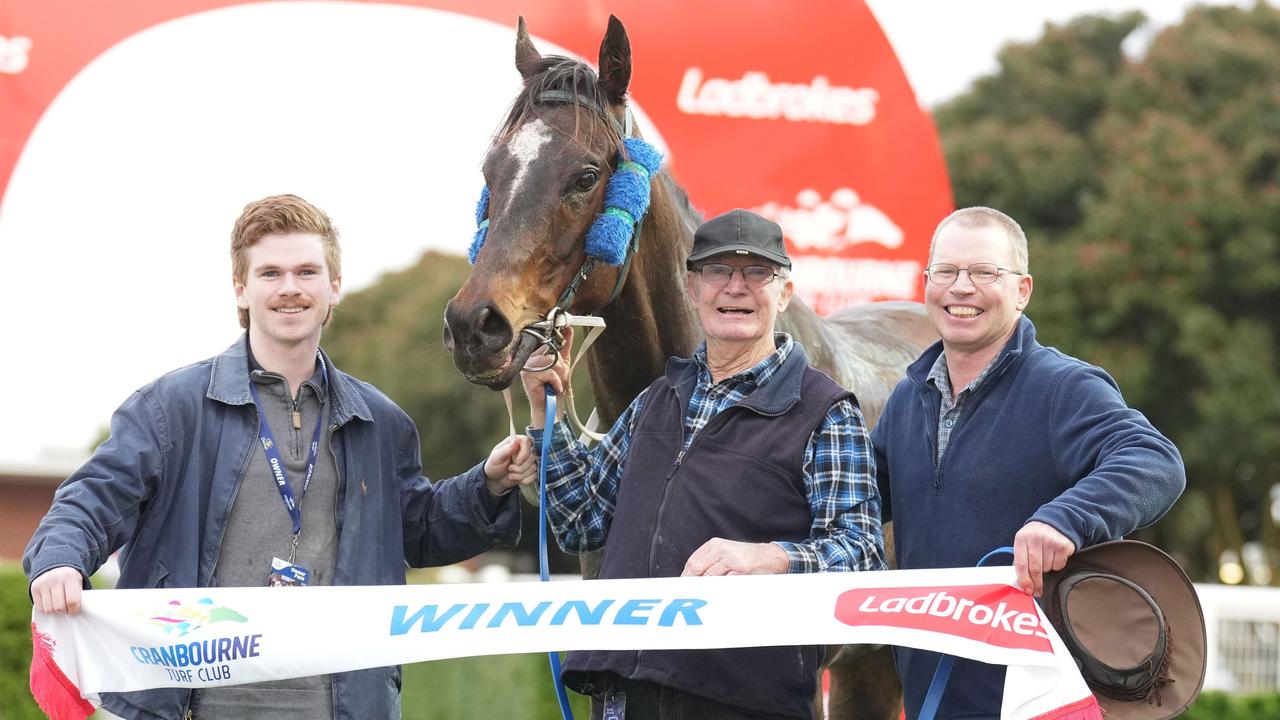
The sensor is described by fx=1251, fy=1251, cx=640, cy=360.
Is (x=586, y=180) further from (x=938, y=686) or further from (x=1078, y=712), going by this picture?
(x=1078, y=712)

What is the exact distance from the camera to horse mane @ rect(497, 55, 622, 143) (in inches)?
126

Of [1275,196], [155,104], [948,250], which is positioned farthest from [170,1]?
[1275,196]

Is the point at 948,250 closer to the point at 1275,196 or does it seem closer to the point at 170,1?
the point at 170,1

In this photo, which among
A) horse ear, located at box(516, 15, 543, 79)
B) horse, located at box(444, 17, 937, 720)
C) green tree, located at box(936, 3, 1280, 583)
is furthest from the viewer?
green tree, located at box(936, 3, 1280, 583)

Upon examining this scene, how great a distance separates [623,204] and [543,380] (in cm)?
49

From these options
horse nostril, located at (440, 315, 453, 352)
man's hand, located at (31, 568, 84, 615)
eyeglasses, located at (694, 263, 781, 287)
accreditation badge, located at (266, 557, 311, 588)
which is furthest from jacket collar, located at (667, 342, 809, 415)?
man's hand, located at (31, 568, 84, 615)

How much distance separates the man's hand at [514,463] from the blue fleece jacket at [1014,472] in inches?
35.0

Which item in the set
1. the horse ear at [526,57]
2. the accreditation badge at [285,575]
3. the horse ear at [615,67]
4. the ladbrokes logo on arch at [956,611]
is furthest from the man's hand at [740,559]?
the horse ear at [526,57]

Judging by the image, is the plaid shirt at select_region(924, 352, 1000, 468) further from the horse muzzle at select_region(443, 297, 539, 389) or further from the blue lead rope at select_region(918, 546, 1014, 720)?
the horse muzzle at select_region(443, 297, 539, 389)

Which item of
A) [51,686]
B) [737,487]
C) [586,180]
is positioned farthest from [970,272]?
[51,686]

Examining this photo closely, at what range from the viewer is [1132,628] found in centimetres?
264

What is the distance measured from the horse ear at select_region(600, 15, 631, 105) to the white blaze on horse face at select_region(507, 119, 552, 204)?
0.83 feet

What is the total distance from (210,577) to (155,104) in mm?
5576

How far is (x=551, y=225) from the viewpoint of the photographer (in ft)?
10.0
